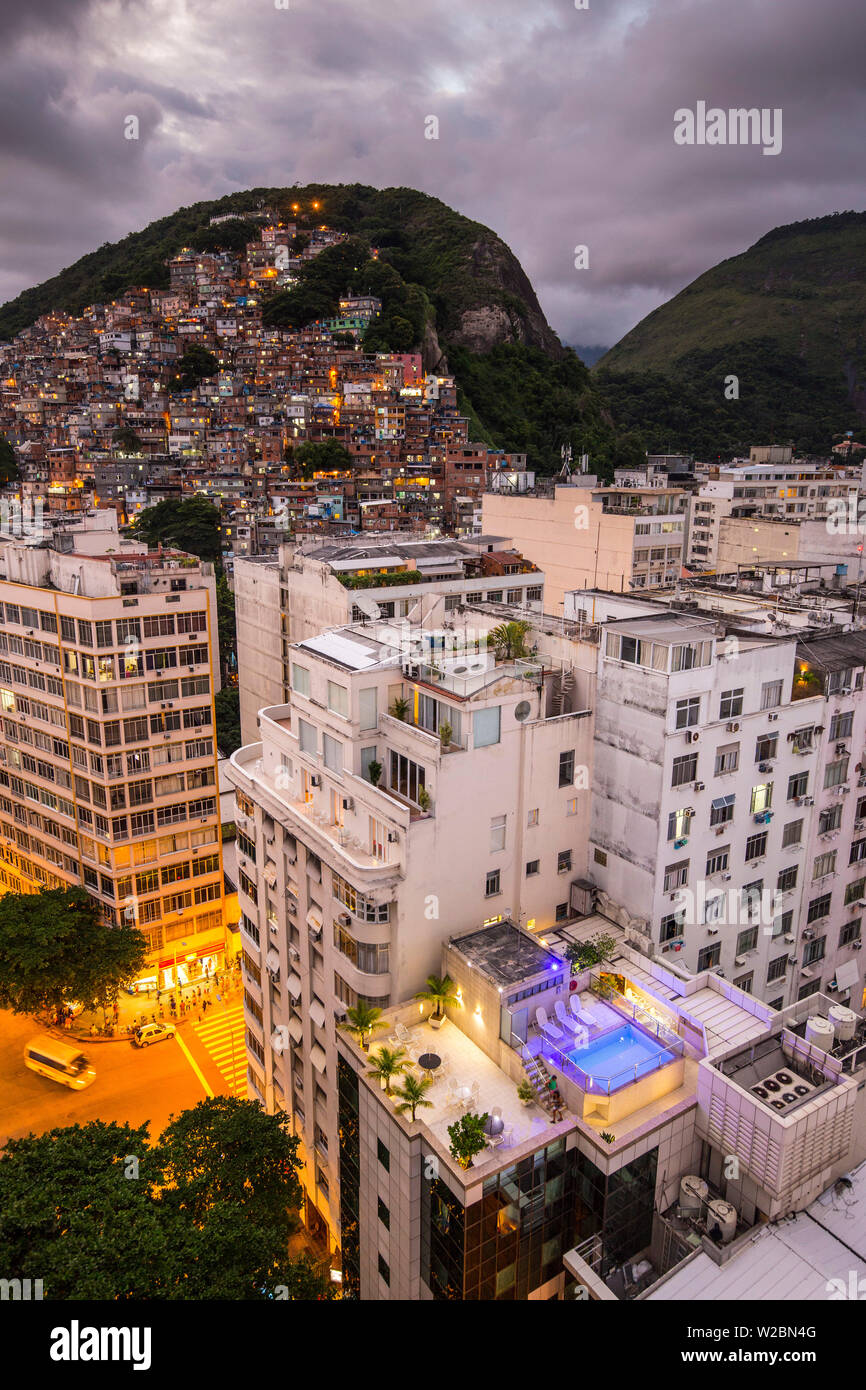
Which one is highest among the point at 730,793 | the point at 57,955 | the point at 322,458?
the point at 322,458

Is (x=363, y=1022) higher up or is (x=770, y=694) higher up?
(x=770, y=694)

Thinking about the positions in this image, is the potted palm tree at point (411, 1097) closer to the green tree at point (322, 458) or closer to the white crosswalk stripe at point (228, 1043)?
the white crosswalk stripe at point (228, 1043)

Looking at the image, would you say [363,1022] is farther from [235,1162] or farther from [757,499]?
[757,499]

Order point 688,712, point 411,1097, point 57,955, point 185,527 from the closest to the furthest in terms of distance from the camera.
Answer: point 411,1097
point 688,712
point 57,955
point 185,527

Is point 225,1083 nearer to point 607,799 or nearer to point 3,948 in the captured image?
point 3,948

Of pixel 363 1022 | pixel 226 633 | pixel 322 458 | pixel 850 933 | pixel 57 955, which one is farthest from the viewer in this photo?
pixel 322 458

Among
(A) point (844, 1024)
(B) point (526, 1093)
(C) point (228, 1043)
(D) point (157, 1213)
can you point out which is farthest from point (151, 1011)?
(A) point (844, 1024)
